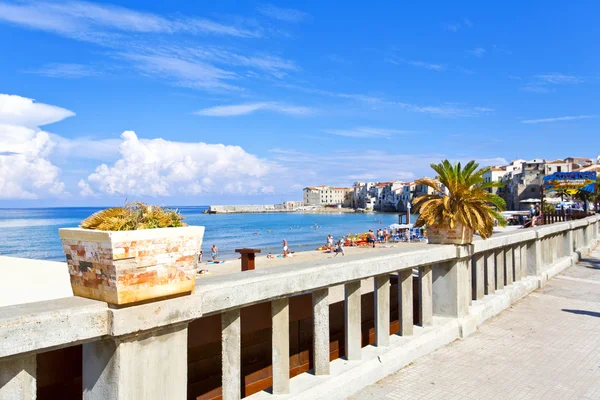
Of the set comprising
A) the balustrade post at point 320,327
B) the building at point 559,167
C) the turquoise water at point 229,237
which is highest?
the building at point 559,167

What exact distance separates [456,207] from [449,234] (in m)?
0.41

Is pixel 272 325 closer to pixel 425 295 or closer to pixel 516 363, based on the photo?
pixel 425 295

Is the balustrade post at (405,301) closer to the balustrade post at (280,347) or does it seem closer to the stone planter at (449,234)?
the stone planter at (449,234)

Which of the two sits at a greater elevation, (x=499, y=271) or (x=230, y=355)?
(x=230, y=355)

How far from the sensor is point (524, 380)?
16.6ft

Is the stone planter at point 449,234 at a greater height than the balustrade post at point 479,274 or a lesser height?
greater

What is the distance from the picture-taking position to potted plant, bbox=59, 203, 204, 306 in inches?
99.2

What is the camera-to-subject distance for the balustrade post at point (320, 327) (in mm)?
4164

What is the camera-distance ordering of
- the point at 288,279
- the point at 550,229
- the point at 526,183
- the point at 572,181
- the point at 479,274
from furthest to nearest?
1. the point at 526,183
2. the point at 572,181
3. the point at 550,229
4. the point at 479,274
5. the point at 288,279

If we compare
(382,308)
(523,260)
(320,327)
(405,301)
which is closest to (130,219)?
(320,327)

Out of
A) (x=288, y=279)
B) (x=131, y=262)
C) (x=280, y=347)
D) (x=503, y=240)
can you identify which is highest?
(x=131, y=262)

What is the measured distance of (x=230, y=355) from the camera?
337 centimetres

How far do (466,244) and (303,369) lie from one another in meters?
3.41

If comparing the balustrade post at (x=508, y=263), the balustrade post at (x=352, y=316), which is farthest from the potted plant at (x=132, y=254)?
the balustrade post at (x=508, y=263)
